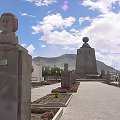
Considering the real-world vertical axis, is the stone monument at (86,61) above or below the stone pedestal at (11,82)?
above

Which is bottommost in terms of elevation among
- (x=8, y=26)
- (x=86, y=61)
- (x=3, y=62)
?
(x=3, y=62)

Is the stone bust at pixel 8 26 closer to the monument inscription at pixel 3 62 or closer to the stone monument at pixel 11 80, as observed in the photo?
the stone monument at pixel 11 80

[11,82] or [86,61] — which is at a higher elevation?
[86,61]

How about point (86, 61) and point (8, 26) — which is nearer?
point (8, 26)

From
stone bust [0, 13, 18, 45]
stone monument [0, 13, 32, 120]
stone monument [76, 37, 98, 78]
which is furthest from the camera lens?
stone monument [76, 37, 98, 78]

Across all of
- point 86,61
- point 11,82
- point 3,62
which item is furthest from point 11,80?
point 86,61

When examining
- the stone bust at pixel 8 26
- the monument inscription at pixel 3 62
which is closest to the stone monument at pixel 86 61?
the stone bust at pixel 8 26

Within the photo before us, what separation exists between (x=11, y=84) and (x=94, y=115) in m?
7.12

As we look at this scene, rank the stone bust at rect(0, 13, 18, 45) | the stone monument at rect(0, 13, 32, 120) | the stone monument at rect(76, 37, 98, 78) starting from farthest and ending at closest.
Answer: the stone monument at rect(76, 37, 98, 78) → the stone bust at rect(0, 13, 18, 45) → the stone monument at rect(0, 13, 32, 120)

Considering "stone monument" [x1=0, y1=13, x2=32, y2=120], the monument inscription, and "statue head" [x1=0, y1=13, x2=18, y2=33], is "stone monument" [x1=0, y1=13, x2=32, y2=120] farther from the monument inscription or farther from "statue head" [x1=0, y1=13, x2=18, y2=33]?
"statue head" [x1=0, y1=13, x2=18, y2=33]

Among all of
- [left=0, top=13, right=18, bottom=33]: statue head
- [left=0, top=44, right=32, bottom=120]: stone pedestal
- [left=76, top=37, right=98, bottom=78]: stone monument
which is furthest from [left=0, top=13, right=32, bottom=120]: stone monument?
[left=76, top=37, right=98, bottom=78]: stone monument

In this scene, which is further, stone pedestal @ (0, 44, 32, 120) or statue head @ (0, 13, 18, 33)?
statue head @ (0, 13, 18, 33)

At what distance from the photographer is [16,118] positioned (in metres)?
6.83

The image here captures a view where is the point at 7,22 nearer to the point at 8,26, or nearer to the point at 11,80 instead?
the point at 8,26
